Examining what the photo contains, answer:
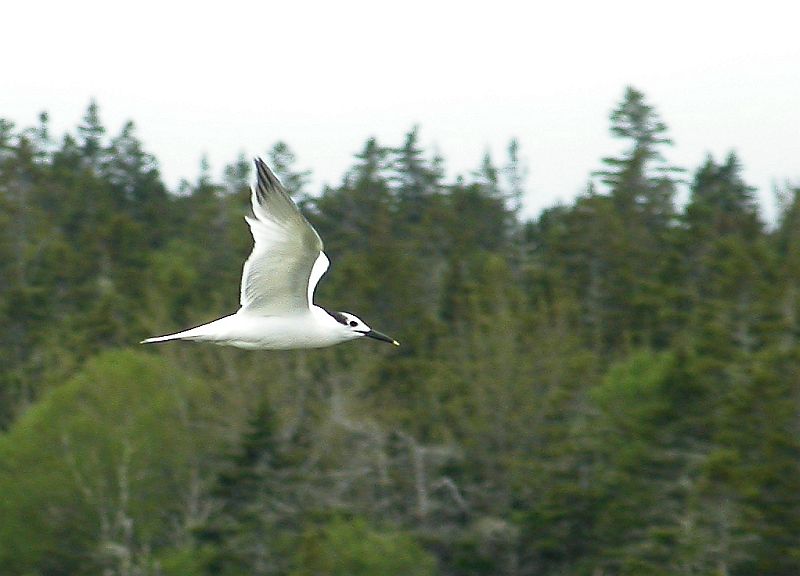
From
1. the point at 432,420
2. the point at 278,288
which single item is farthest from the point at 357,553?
the point at 278,288

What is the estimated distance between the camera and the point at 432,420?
3844 centimetres

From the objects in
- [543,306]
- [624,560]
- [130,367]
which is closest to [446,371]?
[543,306]

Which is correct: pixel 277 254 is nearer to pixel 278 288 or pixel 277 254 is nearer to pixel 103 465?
pixel 278 288

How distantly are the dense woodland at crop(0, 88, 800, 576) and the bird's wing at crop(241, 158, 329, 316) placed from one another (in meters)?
17.1

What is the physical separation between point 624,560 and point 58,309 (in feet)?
79.6

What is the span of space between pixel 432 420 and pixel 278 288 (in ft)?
83.5

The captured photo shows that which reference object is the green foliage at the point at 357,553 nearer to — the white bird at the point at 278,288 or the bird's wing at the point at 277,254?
the white bird at the point at 278,288

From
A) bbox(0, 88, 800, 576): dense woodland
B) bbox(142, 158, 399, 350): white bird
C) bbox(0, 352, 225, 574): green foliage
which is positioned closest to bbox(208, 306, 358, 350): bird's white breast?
bbox(142, 158, 399, 350): white bird

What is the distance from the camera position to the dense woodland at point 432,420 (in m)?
31.8

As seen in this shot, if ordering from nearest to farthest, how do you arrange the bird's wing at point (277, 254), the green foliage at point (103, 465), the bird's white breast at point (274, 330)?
the bird's wing at point (277, 254) → the bird's white breast at point (274, 330) → the green foliage at point (103, 465)

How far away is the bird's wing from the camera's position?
1250cm

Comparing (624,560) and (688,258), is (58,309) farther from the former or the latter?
(624,560)

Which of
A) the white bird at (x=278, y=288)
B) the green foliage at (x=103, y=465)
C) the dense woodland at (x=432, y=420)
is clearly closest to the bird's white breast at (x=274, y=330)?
the white bird at (x=278, y=288)

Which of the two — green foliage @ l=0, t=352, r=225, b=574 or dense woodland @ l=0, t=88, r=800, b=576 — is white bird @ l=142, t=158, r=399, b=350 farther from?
green foliage @ l=0, t=352, r=225, b=574
